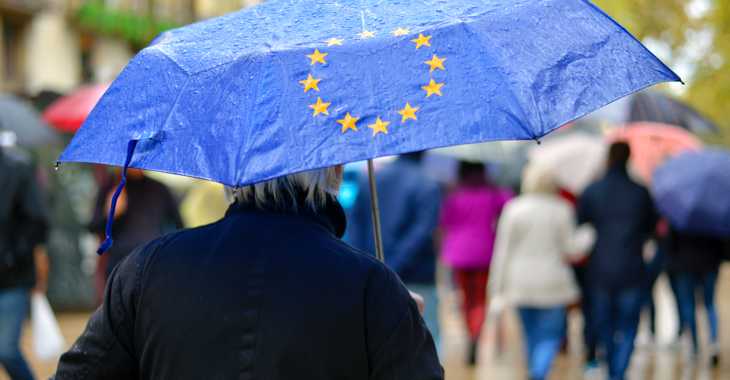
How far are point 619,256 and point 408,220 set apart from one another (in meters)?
1.73

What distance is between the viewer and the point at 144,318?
6.12 ft

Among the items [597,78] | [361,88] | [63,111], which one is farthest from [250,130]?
[63,111]

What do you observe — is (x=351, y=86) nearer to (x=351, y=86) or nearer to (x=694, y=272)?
(x=351, y=86)

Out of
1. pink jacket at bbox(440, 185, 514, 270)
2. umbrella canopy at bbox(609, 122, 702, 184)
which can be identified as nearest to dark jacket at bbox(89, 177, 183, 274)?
pink jacket at bbox(440, 185, 514, 270)

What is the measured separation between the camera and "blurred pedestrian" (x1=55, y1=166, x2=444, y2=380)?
1.76 metres

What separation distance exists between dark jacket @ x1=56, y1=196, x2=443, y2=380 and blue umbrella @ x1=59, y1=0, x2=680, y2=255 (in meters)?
0.26

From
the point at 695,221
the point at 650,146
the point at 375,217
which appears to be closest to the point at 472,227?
the point at 695,221

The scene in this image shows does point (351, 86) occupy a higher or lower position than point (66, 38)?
lower

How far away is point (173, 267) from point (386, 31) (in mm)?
783

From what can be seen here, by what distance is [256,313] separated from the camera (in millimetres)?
1772

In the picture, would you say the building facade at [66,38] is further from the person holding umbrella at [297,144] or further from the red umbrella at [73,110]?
the person holding umbrella at [297,144]

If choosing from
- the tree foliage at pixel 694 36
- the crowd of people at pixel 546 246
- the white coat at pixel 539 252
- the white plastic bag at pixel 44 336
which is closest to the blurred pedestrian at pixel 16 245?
the white plastic bag at pixel 44 336

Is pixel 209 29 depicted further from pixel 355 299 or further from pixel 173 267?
pixel 355 299

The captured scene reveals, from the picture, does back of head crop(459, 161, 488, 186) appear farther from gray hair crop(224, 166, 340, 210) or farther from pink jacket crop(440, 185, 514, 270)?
gray hair crop(224, 166, 340, 210)
